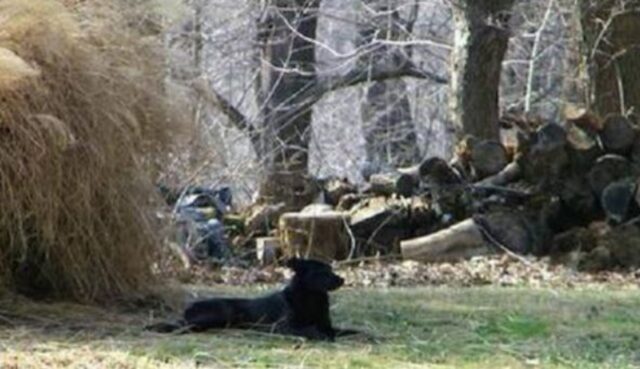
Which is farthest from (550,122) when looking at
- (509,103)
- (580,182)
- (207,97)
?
(509,103)

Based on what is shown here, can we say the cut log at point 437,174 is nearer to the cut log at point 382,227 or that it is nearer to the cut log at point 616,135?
the cut log at point 382,227

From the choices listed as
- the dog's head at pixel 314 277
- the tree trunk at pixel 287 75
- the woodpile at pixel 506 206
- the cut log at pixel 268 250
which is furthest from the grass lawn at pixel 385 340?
the tree trunk at pixel 287 75

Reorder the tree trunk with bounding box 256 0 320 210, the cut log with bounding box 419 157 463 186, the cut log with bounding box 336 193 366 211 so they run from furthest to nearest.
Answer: the tree trunk with bounding box 256 0 320 210, the cut log with bounding box 336 193 366 211, the cut log with bounding box 419 157 463 186

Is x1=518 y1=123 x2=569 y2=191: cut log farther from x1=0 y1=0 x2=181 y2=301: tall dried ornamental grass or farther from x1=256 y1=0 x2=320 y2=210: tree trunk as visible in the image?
x1=256 y1=0 x2=320 y2=210: tree trunk

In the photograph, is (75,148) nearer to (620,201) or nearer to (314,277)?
(314,277)

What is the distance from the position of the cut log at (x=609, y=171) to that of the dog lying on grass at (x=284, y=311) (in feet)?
20.5

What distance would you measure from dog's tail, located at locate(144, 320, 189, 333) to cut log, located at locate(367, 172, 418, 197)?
6928 mm

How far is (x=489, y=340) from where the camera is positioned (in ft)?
25.5

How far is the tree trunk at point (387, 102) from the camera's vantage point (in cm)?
2322

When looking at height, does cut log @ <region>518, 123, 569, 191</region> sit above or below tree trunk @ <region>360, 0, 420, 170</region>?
below

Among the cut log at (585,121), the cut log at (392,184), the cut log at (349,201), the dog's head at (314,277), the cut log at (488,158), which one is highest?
the cut log at (585,121)

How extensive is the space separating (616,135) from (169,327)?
7.27 metres

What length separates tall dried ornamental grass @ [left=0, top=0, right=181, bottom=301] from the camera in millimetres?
8695

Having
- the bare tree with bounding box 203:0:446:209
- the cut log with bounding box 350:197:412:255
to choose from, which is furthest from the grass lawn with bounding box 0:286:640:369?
the bare tree with bounding box 203:0:446:209
